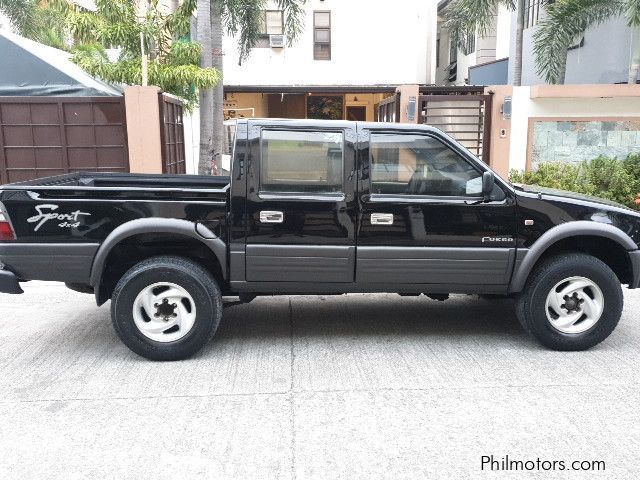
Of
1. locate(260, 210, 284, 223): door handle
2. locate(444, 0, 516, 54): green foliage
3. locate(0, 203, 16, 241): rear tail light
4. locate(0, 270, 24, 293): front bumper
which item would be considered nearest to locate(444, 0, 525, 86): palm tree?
locate(444, 0, 516, 54): green foliage

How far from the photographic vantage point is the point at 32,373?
4.57 metres

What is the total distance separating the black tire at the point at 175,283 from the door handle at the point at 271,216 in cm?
62

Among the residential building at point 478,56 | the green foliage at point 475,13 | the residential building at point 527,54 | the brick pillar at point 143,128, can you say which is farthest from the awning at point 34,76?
the residential building at point 478,56

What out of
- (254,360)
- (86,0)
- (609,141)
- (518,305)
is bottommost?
(254,360)

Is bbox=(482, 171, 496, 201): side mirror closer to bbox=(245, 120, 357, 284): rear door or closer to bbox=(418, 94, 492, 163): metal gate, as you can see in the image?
bbox=(245, 120, 357, 284): rear door

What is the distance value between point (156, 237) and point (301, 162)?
127 centimetres

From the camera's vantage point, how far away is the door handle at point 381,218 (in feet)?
15.6

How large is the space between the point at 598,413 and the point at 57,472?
3.17m

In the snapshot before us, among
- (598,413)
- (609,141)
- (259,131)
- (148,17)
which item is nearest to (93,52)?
(148,17)

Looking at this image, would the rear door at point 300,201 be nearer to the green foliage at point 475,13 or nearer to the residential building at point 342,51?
the green foliage at point 475,13

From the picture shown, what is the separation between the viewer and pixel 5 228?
4590 mm

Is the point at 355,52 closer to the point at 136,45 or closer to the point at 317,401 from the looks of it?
the point at 136,45

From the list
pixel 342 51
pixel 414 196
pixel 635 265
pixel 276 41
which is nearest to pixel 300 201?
pixel 414 196

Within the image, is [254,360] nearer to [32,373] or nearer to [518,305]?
[32,373]
